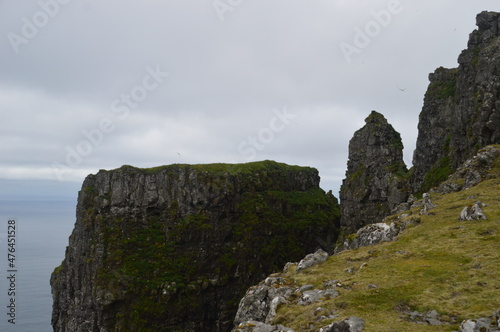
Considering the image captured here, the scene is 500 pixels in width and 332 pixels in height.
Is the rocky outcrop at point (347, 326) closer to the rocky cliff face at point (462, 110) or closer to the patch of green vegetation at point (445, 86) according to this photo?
the rocky cliff face at point (462, 110)

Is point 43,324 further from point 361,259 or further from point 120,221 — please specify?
point 361,259

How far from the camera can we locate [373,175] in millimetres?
114812

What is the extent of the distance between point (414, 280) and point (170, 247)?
10179cm

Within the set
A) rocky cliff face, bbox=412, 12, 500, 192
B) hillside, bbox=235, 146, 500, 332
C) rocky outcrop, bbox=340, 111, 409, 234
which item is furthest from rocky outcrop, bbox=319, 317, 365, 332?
rocky outcrop, bbox=340, 111, 409, 234

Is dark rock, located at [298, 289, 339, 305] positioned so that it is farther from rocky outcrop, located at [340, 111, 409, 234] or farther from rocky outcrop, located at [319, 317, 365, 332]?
rocky outcrop, located at [340, 111, 409, 234]

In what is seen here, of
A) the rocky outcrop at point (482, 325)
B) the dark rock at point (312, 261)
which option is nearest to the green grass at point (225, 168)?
the dark rock at point (312, 261)

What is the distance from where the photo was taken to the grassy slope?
2055cm

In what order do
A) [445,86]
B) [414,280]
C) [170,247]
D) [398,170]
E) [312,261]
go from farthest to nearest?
[170,247], [398,170], [445,86], [312,261], [414,280]

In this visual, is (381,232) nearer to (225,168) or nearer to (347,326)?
(347,326)

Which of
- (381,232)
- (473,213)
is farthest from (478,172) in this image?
(381,232)

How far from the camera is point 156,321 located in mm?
107250

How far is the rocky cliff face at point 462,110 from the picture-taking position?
69.7 metres

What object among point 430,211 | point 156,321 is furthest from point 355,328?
point 156,321

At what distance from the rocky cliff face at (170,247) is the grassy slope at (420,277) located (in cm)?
8646
